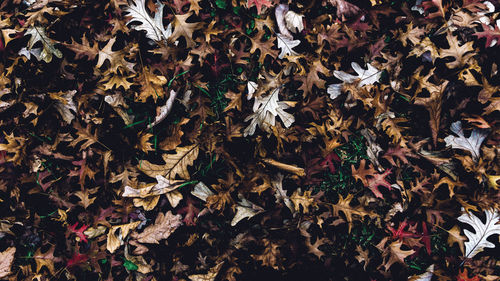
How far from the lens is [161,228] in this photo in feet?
5.52

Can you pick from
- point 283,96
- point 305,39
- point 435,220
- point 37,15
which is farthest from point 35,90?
point 435,220

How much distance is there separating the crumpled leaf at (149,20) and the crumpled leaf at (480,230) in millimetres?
1730

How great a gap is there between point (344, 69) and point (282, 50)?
350 mm

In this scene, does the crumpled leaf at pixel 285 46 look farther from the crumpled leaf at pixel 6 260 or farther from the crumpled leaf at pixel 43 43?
the crumpled leaf at pixel 6 260

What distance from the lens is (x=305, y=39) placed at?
1.79 metres

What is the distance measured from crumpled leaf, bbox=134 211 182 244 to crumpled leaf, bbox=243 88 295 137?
0.55 meters

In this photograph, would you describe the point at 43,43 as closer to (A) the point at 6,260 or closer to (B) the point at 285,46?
(A) the point at 6,260

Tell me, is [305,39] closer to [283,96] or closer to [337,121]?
[283,96]

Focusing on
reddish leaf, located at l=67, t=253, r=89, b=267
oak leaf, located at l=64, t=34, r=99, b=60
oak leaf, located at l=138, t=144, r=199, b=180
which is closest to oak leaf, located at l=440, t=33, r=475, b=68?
oak leaf, located at l=138, t=144, r=199, b=180

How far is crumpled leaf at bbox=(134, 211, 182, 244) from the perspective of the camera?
5.50ft

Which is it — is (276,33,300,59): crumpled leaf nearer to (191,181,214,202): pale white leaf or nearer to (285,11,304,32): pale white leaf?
(285,11,304,32): pale white leaf

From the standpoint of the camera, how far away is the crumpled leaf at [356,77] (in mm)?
1749

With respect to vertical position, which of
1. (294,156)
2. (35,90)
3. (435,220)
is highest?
(35,90)

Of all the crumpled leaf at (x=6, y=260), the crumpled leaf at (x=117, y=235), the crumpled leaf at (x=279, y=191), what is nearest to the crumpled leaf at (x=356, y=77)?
the crumpled leaf at (x=279, y=191)
